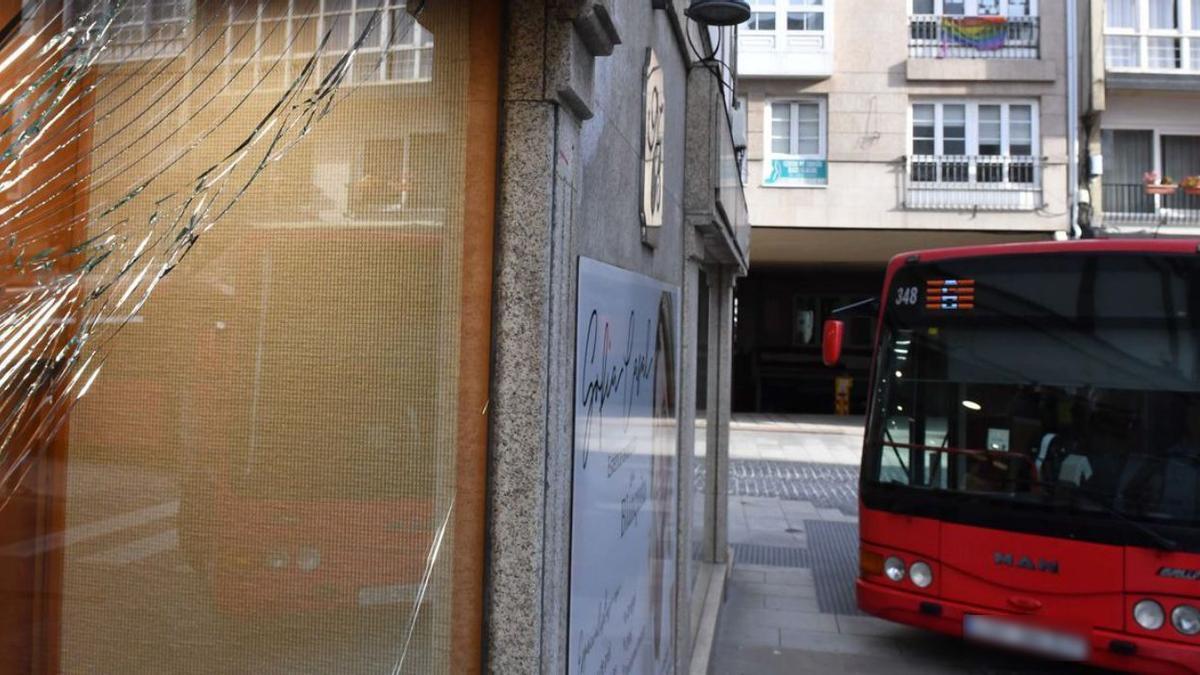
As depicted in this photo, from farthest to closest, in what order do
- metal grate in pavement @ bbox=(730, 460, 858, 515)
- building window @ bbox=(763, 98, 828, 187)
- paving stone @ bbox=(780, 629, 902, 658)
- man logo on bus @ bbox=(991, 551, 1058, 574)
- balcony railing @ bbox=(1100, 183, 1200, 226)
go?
1. building window @ bbox=(763, 98, 828, 187)
2. balcony railing @ bbox=(1100, 183, 1200, 226)
3. metal grate in pavement @ bbox=(730, 460, 858, 515)
4. paving stone @ bbox=(780, 629, 902, 658)
5. man logo on bus @ bbox=(991, 551, 1058, 574)

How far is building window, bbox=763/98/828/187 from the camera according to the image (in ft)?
66.3

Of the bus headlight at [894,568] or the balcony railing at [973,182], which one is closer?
the bus headlight at [894,568]

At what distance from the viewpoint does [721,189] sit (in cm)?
494

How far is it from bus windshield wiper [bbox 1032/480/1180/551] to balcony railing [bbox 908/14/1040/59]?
17.5 m

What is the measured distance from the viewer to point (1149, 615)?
4773mm

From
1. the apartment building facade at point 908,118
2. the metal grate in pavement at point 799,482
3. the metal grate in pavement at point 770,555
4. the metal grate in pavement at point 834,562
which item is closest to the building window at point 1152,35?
the apartment building facade at point 908,118

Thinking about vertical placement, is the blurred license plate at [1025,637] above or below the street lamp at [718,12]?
below

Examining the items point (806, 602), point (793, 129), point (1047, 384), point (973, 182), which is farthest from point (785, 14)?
point (1047, 384)

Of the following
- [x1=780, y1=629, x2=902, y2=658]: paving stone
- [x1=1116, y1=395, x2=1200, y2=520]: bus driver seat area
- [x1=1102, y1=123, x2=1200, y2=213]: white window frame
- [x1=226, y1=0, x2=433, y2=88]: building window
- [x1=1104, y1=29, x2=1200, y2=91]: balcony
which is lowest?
[x1=780, y1=629, x2=902, y2=658]: paving stone

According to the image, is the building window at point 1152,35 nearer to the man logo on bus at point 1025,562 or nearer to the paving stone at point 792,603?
the paving stone at point 792,603

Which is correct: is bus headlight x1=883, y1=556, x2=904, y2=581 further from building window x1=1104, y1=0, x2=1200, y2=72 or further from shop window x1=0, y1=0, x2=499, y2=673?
building window x1=1104, y1=0, x2=1200, y2=72

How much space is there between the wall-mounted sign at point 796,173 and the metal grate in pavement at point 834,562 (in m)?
11.4

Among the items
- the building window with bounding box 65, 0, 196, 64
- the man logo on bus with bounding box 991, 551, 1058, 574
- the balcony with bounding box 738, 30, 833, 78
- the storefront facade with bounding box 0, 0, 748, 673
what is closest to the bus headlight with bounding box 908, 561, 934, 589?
the man logo on bus with bounding box 991, 551, 1058, 574

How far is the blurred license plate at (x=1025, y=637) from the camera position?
503cm
